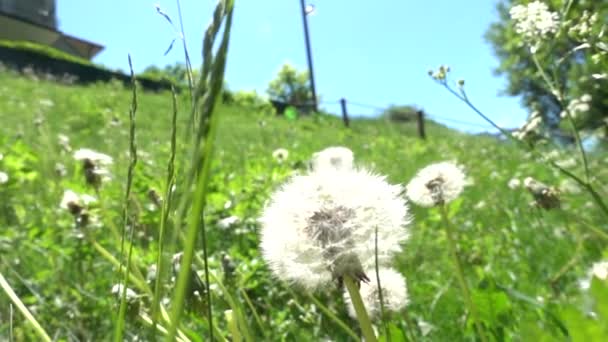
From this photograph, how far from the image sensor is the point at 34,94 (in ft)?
50.6

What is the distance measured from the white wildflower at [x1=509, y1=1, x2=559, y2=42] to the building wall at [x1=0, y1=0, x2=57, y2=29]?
53.8 m

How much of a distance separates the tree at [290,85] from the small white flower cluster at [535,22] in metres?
63.1

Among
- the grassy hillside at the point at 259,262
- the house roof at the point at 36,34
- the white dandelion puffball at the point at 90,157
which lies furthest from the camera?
the house roof at the point at 36,34

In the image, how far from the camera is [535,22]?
146cm

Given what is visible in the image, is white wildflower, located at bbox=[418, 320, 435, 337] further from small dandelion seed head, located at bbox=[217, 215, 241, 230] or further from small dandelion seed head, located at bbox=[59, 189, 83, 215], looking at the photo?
small dandelion seed head, located at bbox=[59, 189, 83, 215]

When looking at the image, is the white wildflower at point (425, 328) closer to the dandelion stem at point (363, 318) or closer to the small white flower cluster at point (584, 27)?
the small white flower cluster at point (584, 27)

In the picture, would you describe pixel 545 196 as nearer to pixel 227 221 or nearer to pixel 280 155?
pixel 227 221

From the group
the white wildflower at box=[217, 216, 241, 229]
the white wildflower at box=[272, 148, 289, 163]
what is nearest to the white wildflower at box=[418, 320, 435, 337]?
the white wildflower at box=[217, 216, 241, 229]

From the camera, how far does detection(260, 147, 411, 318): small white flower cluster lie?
0.93 metres

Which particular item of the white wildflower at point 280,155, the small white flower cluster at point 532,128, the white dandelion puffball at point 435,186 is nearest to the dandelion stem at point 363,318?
the white dandelion puffball at point 435,186

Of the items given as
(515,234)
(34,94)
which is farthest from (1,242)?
(34,94)

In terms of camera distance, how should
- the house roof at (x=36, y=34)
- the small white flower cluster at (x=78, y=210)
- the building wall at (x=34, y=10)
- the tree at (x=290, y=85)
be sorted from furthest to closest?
the tree at (x=290, y=85) → the building wall at (x=34, y=10) → the house roof at (x=36, y=34) → the small white flower cluster at (x=78, y=210)

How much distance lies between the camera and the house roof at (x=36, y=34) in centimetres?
4881

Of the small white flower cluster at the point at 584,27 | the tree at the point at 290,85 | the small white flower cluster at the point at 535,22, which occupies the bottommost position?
the small white flower cluster at the point at 584,27
